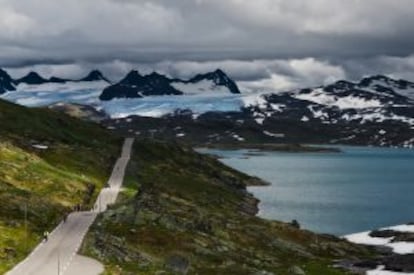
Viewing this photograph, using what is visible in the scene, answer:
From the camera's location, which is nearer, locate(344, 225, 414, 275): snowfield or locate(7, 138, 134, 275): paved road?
locate(7, 138, 134, 275): paved road

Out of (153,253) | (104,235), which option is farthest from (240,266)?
(104,235)

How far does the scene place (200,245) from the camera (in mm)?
122375

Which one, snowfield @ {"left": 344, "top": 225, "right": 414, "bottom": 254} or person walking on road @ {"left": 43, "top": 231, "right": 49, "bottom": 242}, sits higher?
person walking on road @ {"left": 43, "top": 231, "right": 49, "bottom": 242}

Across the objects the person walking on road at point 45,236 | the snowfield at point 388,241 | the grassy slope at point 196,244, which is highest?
the person walking on road at point 45,236

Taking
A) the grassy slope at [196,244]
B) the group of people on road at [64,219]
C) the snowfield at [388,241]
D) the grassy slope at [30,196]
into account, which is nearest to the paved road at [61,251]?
the group of people on road at [64,219]

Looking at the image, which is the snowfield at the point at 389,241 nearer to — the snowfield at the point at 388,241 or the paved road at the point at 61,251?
the snowfield at the point at 388,241

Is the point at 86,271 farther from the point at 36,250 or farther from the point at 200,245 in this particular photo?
the point at 200,245

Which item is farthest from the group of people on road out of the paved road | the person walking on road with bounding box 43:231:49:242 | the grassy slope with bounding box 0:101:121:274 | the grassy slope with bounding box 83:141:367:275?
the grassy slope with bounding box 83:141:367:275

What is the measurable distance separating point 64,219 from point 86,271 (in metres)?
40.9

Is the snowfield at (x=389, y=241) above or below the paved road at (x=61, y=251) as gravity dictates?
below

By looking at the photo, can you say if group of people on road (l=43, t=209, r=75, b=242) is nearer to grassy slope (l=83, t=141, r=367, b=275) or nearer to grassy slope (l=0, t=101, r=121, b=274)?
grassy slope (l=0, t=101, r=121, b=274)

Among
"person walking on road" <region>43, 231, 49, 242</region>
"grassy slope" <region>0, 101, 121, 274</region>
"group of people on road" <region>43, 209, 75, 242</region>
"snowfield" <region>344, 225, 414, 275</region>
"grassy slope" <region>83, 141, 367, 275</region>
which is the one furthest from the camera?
"snowfield" <region>344, 225, 414, 275</region>

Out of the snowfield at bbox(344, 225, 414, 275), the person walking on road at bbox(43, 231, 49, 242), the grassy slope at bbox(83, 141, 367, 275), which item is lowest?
the snowfield at bbox(344, 225, 414, 275)

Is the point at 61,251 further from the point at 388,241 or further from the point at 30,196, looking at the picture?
the point at 388,241
